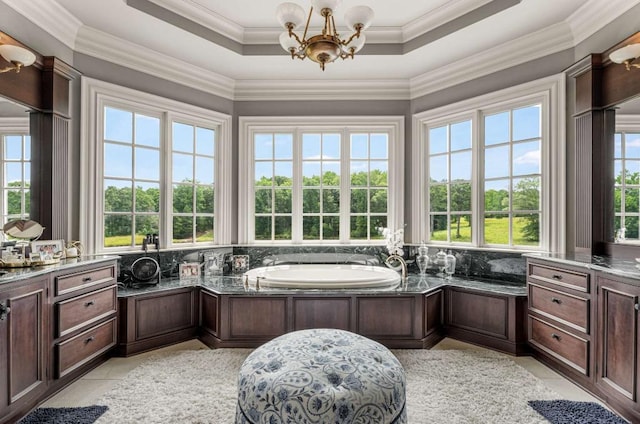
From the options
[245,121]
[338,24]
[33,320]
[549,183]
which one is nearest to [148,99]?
[245,121]

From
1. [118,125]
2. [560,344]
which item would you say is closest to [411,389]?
[560,344]

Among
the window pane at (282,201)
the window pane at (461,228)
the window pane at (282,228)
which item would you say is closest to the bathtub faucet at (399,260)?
the window pane at (461,228)

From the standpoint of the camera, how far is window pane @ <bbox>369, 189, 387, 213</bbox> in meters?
4.12

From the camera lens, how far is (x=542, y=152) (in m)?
3.20

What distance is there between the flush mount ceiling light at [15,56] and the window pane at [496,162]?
4011mm

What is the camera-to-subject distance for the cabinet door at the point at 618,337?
1.91 metres

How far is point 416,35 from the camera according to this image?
3.30 meters

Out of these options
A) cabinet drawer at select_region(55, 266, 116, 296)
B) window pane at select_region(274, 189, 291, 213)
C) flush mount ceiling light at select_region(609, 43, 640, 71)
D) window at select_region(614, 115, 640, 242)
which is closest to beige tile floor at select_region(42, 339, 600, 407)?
cabinet drawer at select_region(55, 266, 116, 296)

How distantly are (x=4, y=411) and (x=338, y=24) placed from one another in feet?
12.3

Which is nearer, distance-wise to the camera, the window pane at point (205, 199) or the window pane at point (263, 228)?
the window pane at point (205, 199)

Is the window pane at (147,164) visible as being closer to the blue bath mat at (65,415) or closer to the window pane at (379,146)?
the blue bath mat at (65,415)

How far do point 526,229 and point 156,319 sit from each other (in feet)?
11.8

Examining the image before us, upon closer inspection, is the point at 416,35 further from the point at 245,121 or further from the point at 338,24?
the point at 245,121

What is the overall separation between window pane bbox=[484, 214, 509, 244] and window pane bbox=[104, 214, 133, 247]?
3.68 m
